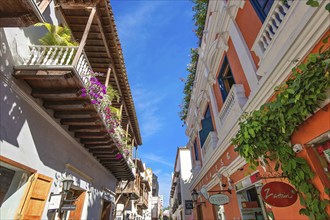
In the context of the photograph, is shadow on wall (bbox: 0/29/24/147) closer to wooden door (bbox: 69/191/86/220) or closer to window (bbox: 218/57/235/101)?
wooden door (bbox: 69/191/86/220)

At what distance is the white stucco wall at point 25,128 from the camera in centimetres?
367

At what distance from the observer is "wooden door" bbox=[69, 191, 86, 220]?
22.1 feet

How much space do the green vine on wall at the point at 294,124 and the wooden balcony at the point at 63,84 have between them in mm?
3867

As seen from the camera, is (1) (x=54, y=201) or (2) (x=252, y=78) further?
(1) (x=54, y=201)

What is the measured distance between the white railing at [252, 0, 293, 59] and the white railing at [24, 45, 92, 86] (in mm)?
4261

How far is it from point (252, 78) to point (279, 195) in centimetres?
273

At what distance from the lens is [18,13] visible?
3.08m

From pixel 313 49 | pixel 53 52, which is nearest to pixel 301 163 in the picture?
pixel 313 49

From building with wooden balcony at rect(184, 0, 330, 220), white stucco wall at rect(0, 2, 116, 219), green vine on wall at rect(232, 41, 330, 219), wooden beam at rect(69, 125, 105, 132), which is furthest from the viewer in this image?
wooden beam at rect(69, 125, 105, 132)

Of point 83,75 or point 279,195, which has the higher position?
point 83,75

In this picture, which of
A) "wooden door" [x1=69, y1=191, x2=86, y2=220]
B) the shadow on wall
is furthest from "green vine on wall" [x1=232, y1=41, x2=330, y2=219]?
"wooden door" [x1=69, y1=191, x2=86, y2=220]

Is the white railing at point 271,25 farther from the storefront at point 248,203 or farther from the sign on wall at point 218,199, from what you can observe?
the sign on wall at point 218,199

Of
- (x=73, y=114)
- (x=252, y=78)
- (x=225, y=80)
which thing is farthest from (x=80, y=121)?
(x=225, y=80)

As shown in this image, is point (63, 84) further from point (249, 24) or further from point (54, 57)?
point (249, 24)
